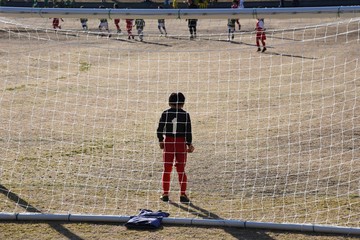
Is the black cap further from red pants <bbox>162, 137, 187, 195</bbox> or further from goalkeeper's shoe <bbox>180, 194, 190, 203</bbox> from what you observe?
goalkeeper's shoe <bbox>180, 194, 190, 203</bbox>

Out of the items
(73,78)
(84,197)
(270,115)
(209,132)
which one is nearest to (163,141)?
(84,197)

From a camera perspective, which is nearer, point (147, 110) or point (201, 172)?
point (201, 172)

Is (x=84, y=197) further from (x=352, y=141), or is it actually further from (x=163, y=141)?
(x=352, y=141)

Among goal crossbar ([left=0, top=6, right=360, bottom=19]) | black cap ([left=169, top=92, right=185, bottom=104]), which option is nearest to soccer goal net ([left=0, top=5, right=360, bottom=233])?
goal crossbar ([left=0, top=6, right=360, bottom=19])

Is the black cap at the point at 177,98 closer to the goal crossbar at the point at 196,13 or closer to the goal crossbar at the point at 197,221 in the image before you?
the goal crossbar at the point at 196,13

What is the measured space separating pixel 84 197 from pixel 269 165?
3609 mm

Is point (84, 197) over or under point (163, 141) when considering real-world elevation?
under

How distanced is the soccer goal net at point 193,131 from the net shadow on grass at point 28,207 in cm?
4

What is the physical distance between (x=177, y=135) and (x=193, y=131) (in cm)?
471

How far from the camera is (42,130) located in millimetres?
15789

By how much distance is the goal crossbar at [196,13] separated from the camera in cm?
965

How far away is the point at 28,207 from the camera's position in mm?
10953

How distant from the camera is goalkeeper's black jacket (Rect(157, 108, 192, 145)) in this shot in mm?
11070

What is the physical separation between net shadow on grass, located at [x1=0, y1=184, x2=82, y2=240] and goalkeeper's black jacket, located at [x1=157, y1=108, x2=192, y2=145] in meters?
2.19
